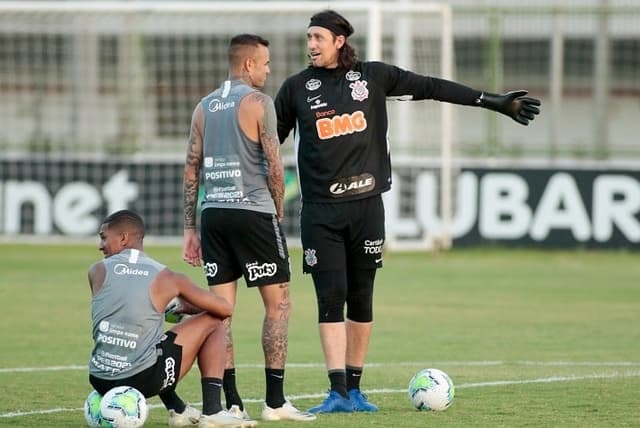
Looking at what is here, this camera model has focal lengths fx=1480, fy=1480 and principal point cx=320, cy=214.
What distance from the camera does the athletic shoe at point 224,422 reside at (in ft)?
26.5

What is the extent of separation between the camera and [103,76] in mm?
28641

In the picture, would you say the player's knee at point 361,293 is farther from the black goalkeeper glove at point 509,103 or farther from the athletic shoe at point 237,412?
the black goalkeeper glove at point 509,103

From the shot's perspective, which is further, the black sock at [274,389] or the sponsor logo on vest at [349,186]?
the sponsor logo on vest at [349,186]

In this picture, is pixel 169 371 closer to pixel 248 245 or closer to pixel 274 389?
pixel 274 389

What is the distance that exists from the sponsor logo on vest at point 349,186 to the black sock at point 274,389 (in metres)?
1.21

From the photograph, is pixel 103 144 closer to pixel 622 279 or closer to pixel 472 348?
pixel 622 279

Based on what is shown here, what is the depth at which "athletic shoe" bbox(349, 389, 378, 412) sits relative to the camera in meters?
9.07

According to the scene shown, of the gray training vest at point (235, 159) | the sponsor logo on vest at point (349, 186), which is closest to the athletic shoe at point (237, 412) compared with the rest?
the gray training vest at point (235, 159)

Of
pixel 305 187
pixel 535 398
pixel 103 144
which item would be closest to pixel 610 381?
pixel 535 398

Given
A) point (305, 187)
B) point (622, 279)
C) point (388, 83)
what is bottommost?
point (622, 279)

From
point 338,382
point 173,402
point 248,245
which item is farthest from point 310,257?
point 173,402

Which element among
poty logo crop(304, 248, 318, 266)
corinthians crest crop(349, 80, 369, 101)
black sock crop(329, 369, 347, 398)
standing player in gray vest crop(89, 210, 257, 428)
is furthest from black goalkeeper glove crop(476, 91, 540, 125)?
standing player in gray vest crop(89, 210, 257, 428)

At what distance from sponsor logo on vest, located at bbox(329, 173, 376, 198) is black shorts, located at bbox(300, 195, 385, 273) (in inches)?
2.5

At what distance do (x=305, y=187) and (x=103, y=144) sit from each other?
16.5 m
